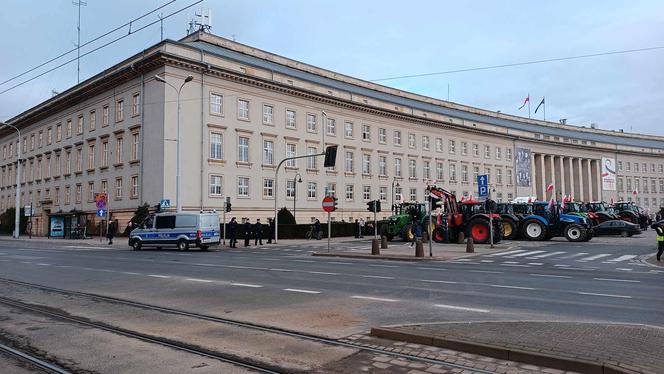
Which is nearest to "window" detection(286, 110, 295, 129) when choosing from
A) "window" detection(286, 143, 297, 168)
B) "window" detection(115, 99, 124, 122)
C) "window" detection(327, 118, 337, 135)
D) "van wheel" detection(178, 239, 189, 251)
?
"window" detection(286, 143, 297, 168)

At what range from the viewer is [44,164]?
64.2 m

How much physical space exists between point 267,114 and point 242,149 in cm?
488

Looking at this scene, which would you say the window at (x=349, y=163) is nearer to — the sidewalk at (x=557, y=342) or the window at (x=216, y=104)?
the window at (x=216, y=104)

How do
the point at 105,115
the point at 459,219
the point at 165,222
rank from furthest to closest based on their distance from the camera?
the point at 105,115 → the point at 459,219 → the point at 165,222

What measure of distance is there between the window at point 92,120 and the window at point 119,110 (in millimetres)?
4823

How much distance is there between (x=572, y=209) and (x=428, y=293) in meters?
35.3

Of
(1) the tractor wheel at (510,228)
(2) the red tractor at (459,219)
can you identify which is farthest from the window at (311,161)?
(1) the tractor wheel at (510,228)

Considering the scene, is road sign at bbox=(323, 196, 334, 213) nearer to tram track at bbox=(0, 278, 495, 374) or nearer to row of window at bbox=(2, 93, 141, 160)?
tram track at bbox=(0, 278, 495, 374)

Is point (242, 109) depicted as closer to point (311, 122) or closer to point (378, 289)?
point (311, 122)

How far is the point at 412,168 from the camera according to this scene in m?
71.2

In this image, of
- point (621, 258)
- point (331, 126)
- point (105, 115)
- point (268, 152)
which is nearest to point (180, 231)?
point (621, 258)

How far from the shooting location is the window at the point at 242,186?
50.5 m

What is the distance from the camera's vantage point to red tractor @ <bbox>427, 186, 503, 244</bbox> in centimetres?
3195

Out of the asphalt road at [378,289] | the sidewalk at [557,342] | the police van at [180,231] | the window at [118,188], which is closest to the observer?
the sidewalk at [557,342]
